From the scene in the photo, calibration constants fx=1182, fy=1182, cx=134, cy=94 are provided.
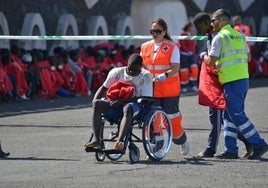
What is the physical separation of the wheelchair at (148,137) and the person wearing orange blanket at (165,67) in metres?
0.26

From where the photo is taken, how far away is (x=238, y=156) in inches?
544

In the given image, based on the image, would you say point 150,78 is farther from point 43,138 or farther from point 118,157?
point 43,138

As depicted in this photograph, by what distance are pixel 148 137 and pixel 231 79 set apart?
4.05ft

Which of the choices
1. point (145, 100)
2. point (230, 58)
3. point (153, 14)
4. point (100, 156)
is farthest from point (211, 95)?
point (153, 14)

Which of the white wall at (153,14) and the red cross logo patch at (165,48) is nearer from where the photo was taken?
the red cross logo patch at (165,48)

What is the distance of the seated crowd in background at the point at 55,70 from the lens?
23.0m

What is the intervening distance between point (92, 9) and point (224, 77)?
15752mm

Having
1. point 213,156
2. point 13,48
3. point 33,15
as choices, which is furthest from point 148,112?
point 33,15

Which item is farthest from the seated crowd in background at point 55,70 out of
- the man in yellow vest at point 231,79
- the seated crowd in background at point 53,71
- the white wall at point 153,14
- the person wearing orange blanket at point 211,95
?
the man in yellow vest at point 231,79

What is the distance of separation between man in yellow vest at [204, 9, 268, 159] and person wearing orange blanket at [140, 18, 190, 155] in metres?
0.41

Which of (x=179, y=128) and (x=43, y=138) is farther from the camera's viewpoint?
(x=43, y=138)

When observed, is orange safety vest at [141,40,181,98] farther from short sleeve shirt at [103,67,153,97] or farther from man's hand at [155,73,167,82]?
short sleeve shirt at [103,67,153,97]

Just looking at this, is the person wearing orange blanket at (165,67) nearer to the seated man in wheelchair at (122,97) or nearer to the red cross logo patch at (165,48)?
the red cross logo patch at (165,48)

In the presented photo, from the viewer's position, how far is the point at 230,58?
1368 cm
